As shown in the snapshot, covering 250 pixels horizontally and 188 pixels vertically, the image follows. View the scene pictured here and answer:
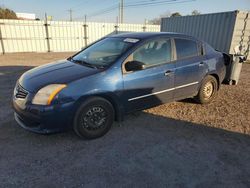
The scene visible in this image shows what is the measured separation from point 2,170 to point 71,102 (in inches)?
47.4

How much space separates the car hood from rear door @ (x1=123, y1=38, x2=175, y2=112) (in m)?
0.65

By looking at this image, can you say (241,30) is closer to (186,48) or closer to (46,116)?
(186,48)

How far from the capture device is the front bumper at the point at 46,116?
2877mm

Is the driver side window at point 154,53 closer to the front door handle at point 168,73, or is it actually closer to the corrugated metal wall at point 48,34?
the front door handle at point 168,73

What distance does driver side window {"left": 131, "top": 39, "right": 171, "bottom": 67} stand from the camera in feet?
11.7

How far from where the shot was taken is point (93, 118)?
3.25m

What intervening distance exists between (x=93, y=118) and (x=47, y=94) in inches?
31.1

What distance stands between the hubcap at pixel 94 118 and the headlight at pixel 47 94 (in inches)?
22.0

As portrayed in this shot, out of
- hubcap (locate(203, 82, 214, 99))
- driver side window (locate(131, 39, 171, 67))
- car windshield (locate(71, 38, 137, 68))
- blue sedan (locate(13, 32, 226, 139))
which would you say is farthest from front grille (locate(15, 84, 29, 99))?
hubcap (locate(203, 82, 214, 99))

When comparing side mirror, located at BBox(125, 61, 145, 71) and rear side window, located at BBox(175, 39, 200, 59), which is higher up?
rear side window, located at BBox(175, 39, 200, 59)

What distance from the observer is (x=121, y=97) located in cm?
340

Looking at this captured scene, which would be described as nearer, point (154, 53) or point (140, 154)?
point (140, 154)

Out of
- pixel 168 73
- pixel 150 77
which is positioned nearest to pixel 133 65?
pixel 150 77

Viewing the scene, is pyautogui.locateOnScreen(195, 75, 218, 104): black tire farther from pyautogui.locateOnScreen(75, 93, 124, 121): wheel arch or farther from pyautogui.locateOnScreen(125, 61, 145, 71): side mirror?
pyautogui.locateOnScreen(75, 93, 124, 121): wheel arch
